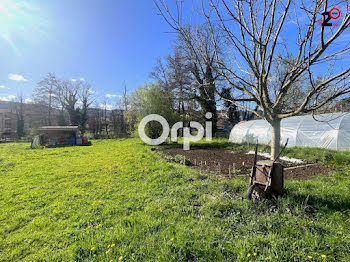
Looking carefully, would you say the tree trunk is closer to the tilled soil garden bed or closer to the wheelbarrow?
the wheelbarrow

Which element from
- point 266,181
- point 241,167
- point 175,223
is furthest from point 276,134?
point 241,167

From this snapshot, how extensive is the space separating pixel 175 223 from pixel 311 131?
9830 mm

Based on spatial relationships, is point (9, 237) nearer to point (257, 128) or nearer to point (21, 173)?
point (21, 173)

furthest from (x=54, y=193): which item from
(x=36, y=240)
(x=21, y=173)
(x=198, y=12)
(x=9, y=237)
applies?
(x=198, y=12)

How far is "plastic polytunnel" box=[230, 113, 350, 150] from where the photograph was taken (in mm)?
7609

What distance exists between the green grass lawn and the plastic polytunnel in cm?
477

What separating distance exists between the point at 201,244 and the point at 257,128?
456 inches

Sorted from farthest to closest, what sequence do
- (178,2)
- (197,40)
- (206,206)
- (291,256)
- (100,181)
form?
(100,181) < (197,40) < (206,206) < (178,2) < (291,256)

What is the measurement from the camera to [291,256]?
1.67 metres

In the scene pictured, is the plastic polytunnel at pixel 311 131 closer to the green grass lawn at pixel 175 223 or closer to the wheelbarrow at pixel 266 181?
the wheelbarrow at pixel 266 181

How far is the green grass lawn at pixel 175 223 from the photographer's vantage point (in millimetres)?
1820

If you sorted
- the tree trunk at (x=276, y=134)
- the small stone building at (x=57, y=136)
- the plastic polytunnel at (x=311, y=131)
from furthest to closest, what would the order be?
the small stone building at (x=57, y=136), the plastic polytunnel at (x=311, y=131), the tree trunk at (x=276, y=134)

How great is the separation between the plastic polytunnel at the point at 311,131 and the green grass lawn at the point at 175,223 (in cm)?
477

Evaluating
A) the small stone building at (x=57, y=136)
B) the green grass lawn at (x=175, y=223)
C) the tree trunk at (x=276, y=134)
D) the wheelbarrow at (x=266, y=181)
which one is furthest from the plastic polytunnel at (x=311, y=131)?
the small stone building at (x=57, y=136)
